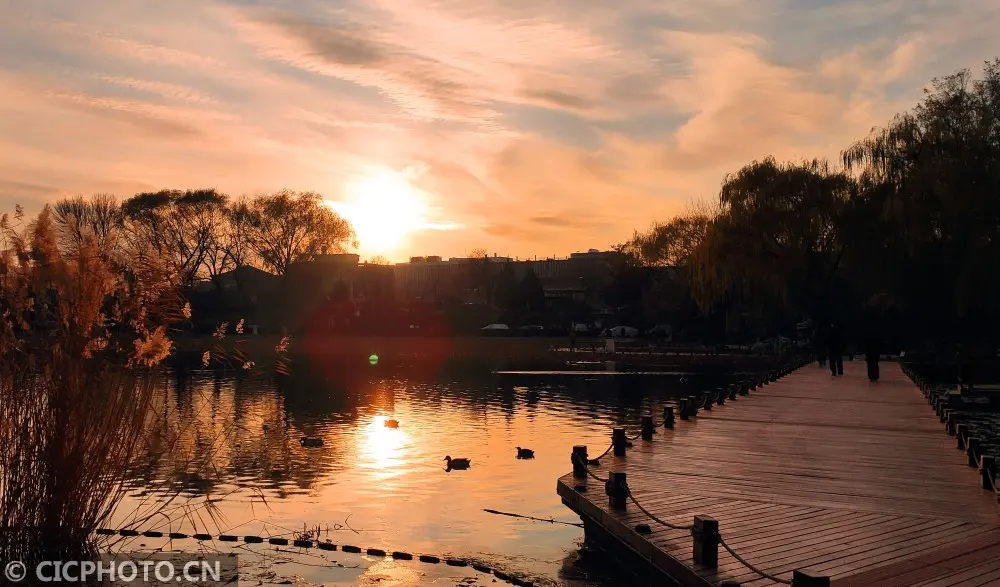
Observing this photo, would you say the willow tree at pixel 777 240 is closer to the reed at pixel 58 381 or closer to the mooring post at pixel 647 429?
the mooring post at pixel 647 429

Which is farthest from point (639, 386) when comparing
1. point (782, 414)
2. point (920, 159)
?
point (782, 414)

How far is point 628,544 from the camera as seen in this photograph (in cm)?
894

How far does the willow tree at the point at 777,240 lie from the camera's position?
3731cm

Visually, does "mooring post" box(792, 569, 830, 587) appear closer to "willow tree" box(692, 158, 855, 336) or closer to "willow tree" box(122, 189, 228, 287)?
"willow tree" box(692, 158, 855, 336)

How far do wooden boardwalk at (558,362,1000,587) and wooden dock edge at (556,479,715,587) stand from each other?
0.07 ft

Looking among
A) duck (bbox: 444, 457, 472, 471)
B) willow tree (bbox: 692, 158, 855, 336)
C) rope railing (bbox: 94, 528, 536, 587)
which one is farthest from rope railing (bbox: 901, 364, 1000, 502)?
willow tree (bbox: 692, 158, 855, 336)

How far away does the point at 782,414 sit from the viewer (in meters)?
18.8

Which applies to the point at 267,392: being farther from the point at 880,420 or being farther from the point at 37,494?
the point at 37,494

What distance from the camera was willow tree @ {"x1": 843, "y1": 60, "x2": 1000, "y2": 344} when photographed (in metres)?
25.7

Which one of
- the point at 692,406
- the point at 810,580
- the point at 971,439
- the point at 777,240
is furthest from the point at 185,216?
the point at 810,580

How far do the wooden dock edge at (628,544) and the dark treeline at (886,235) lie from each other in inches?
769

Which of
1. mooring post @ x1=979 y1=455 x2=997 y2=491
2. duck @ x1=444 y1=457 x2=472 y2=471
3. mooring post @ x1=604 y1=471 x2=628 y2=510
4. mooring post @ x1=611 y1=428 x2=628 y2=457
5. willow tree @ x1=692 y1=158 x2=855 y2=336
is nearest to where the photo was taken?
mooring post @ x1=604 y1=471 x2=628 y2=510

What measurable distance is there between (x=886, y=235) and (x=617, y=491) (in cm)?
2273

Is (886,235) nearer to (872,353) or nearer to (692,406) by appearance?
(872,353)
